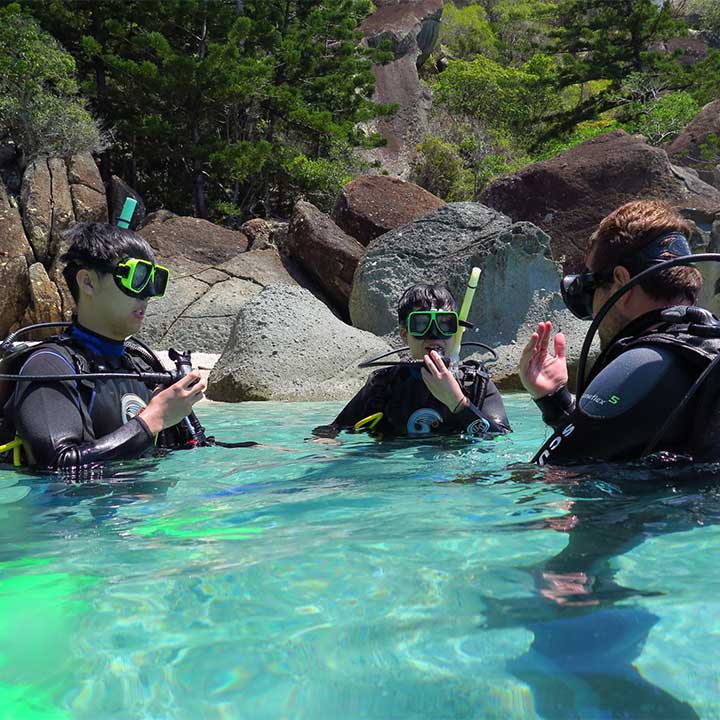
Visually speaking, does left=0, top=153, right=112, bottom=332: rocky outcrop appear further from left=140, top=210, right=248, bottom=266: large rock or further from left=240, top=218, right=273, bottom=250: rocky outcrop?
left=240, top=218, right=273, bottom=250: rocky outcrop

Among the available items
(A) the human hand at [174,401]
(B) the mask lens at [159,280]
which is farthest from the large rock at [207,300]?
(A) the human hand at [174,401]

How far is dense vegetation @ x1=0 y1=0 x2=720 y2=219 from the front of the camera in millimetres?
17031

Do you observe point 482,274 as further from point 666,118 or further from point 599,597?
point 666,118

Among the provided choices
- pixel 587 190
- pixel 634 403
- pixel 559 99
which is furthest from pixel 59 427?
pixel 559 99

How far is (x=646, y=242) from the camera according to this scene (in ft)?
8.39

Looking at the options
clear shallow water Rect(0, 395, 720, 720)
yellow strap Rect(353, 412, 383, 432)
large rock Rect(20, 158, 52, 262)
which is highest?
large rock Rect(20, 158, 52, 262)

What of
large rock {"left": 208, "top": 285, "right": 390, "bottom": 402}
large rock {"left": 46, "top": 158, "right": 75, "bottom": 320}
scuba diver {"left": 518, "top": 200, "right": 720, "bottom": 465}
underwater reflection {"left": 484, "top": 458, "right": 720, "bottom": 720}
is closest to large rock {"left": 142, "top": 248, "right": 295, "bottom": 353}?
large rock {"left": 46, "top": 158, "right": 75, "bottom": 320}

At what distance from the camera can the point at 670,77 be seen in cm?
2595

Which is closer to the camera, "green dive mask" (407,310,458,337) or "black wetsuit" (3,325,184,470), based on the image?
"black wetsuit" (3,325,184,470)

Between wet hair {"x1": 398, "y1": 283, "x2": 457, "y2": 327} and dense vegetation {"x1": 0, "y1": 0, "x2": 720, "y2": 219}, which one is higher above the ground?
dense vegetation {"x1": 0, "y1": 0, "x2": 720, "y2": 219}

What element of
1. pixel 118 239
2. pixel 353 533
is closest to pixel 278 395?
pixel 118 239

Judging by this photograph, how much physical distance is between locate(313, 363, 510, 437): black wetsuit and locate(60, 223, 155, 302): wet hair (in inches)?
61.8

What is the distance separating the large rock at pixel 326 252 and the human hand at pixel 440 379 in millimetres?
9990

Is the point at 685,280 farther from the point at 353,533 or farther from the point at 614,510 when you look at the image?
the point at 353,533
